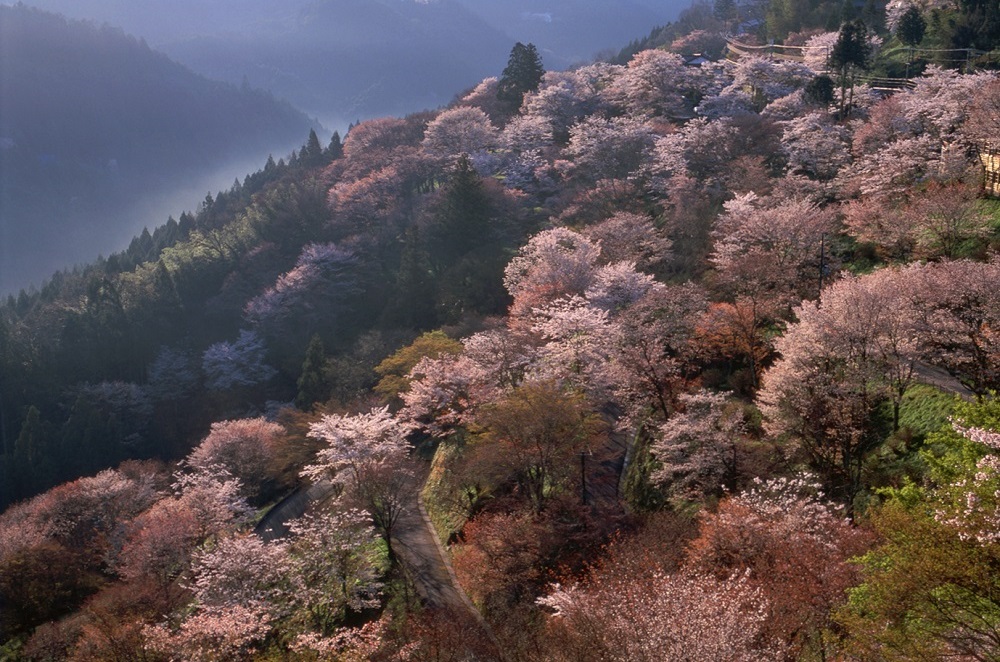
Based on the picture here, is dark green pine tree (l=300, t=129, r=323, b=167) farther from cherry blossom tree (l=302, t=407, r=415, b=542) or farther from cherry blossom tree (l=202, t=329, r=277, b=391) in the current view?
cherry blossom tree (l=302, t=407, r=415, b=542)

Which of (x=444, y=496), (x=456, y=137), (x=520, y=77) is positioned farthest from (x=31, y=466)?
(x=520, y=77)

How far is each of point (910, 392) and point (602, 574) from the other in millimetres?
14327

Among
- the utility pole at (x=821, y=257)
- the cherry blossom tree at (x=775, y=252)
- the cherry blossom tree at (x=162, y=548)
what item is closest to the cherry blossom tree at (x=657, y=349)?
the cherry blossom tree at (x=775, y=252)

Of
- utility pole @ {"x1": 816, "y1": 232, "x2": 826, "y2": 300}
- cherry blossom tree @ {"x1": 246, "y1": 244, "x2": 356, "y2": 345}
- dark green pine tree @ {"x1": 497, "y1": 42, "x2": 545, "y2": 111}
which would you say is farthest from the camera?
dark green pine tree @ {"x1": 497, "y1": 42, "x2": 545, "y2": 111}

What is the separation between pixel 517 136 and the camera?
73250mm

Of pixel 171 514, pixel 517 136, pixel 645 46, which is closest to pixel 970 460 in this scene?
pixel 171 514

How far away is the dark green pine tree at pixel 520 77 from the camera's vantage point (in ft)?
283

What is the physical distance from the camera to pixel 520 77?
8706cm

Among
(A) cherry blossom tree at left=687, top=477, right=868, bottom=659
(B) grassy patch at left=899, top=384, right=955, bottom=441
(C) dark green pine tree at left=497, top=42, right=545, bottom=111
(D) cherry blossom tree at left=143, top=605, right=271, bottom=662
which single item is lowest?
(D) cherry blossom tree at left=143, top=605, right=271, bottom=662

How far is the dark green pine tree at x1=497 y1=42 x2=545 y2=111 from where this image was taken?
86.4 metres

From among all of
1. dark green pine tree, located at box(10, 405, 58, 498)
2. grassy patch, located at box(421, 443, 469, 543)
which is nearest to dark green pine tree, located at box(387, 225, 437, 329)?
grassy patch, located at box(421, 443, 469, 543)

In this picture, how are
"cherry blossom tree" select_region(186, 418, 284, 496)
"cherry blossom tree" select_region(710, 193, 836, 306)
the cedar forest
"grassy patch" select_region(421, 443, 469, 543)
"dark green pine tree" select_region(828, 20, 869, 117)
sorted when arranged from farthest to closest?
"dark green pine tree" select_region(828, 20, 869, 117), "cherry blossom tree" select_region(186, 418, 284, 496), "cherry blossom tree" select_region(710, 193, 836, 306), "grassy patch" select_region(421, 443, 469, 543), the cedar forest

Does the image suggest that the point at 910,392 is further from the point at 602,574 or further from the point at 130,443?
the point at 130,443

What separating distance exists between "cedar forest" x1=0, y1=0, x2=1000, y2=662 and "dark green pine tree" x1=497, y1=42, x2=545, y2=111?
15216mm
